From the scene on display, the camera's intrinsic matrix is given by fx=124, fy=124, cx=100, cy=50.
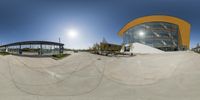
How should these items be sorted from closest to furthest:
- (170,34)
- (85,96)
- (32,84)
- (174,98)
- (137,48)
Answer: (174,98) → (85,96) → (32,84) → (137,48) → (170,34)

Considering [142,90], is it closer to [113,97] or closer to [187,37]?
[113,97]

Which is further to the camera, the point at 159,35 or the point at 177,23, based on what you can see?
the point at 177,23

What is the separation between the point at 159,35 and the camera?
44938 mm

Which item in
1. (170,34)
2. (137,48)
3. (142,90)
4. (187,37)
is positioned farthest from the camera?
(187,37)

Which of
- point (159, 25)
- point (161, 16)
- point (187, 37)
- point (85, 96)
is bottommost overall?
point (85, 96)

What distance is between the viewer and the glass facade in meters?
44.7

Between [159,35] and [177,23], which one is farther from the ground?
[177,23]

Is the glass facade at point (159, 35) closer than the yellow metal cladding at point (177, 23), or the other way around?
the glass facade at point (159, 35)

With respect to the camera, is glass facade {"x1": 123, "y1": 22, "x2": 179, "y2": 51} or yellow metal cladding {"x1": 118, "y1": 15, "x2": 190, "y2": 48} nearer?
glass facade {"x1": 123, "y1": 22, "x2": 179, "y2": 51}

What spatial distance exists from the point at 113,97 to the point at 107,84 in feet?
4.07

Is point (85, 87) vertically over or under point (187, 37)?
under

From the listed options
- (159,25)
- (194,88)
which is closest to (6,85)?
(194,88)

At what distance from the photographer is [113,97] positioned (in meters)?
3.89

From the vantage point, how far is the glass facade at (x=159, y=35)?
44656 millimetres
